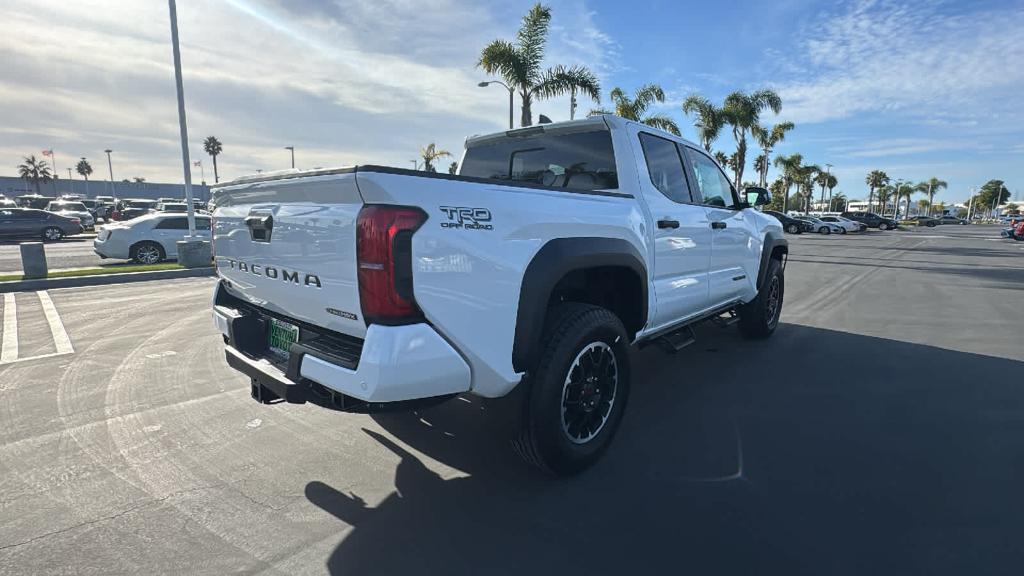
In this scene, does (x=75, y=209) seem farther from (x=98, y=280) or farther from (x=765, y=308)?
(x=765, y=308)

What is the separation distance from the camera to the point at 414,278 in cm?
205

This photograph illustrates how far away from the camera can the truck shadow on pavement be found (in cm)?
221

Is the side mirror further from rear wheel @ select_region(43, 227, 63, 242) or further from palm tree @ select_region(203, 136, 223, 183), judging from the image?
palm tree @ select_region(203, 136, 223, 183)

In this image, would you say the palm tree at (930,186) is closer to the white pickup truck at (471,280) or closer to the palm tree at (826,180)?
the palm tree at (826,180)

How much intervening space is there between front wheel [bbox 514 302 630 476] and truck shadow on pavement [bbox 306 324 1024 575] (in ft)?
0.60

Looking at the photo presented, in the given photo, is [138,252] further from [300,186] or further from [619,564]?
[619,564]

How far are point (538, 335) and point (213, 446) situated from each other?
2.18 m

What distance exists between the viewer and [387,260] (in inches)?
80.0

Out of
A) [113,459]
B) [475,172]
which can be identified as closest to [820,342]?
[475,172]

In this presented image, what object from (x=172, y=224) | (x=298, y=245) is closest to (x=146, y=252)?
(x=172, y=224)

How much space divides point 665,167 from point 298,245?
8.93 ft

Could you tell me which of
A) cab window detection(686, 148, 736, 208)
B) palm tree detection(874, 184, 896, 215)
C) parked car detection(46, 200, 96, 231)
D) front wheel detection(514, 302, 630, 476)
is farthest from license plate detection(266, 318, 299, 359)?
palm tree detection(874, 184, 896, 215)

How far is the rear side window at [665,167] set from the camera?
3709 mm

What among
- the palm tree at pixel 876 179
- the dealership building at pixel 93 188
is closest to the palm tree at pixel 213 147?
the dealership building at pixel 93 188
